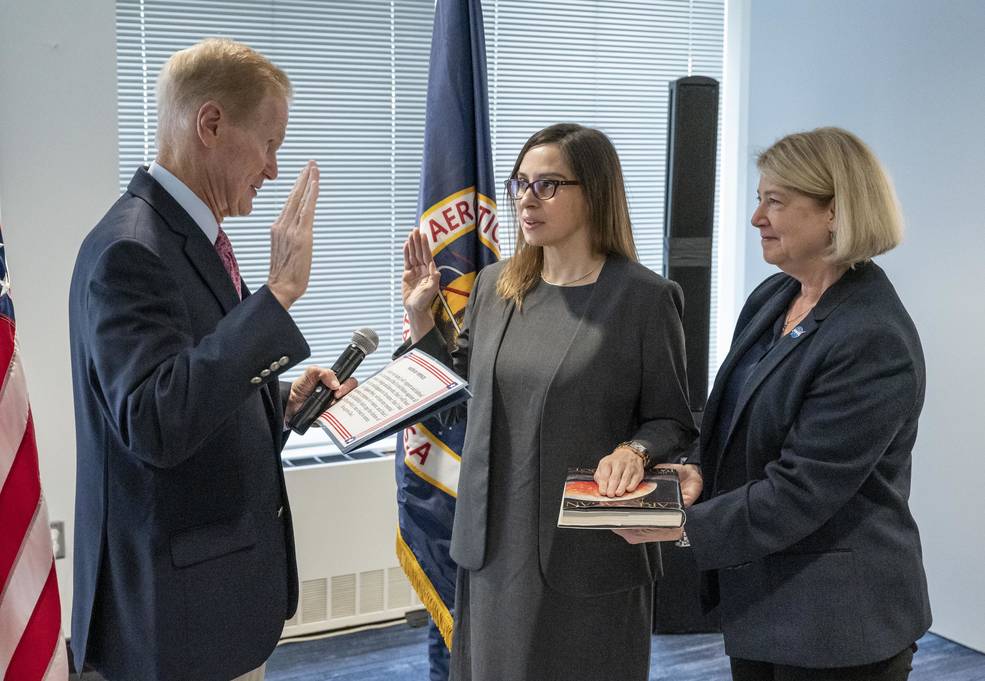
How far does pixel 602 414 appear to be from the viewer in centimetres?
201

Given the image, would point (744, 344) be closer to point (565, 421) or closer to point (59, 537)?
point (565, 421)

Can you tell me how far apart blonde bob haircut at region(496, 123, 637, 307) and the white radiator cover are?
156 cm

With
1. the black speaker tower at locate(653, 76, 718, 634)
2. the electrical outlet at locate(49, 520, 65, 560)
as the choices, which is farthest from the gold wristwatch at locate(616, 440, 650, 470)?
the electrical outlet at locate(49, 520, 65, 560)

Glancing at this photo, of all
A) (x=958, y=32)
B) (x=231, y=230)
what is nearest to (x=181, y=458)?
(x=231, y=230)

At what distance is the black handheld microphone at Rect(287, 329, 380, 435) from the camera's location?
178cm

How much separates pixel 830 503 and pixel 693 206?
1.75 metres

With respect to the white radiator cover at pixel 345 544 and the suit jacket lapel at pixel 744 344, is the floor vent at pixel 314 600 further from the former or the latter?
the suit jacket lapel at pixel 744 344

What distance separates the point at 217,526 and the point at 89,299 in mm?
393

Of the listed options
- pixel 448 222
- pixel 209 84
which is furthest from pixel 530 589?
pixel 448 222

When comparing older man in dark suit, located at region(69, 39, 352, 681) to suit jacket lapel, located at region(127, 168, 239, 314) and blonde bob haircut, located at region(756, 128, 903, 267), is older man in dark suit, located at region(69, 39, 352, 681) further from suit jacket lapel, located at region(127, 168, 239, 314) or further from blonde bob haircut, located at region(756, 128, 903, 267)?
blonde bob haircut, located at region(756, 128, 903, 267)

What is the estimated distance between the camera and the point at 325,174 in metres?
3.60

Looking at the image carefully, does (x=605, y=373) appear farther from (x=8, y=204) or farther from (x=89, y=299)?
(x=8, y=204)

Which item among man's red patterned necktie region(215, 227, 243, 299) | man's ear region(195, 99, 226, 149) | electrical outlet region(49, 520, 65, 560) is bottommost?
electrical outlet region(49, 520, 65, 560)

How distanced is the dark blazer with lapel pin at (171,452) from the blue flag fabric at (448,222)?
1.39m
